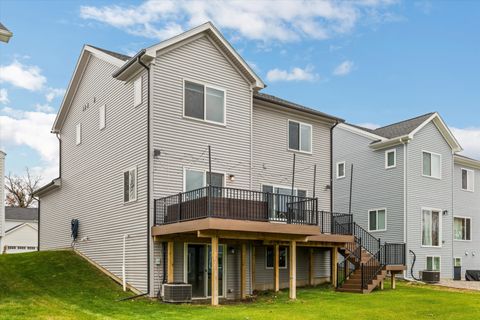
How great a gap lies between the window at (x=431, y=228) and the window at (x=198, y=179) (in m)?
13.0

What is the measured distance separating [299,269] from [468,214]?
14062 millimetres

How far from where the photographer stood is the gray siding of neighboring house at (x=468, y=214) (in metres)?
29.8

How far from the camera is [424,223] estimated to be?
26.6 m

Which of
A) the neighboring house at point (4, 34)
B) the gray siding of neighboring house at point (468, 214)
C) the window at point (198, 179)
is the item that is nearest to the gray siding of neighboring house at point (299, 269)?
the window at point (198, 179)

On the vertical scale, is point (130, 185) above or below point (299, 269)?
above

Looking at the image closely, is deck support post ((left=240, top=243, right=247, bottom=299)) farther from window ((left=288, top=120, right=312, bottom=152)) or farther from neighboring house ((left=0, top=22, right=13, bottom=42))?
neighboring house ((left=0, top=22, right=13, bottom=42))

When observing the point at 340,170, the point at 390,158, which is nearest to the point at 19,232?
the point at 340,170

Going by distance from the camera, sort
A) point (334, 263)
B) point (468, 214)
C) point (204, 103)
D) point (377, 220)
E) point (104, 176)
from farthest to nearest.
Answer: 1. point (468, 214)
2. point (377, 220)
3. point (334, 263)
4. point (104, 176)
5. point (204, 103)

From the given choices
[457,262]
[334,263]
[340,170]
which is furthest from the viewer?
[340,170]

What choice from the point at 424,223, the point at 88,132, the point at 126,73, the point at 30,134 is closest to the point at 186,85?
the point at 126,73

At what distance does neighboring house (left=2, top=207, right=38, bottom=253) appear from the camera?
44781 millimetres

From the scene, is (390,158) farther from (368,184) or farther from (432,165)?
(432,165)

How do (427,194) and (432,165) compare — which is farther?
(432,165)

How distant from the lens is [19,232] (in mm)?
45438
